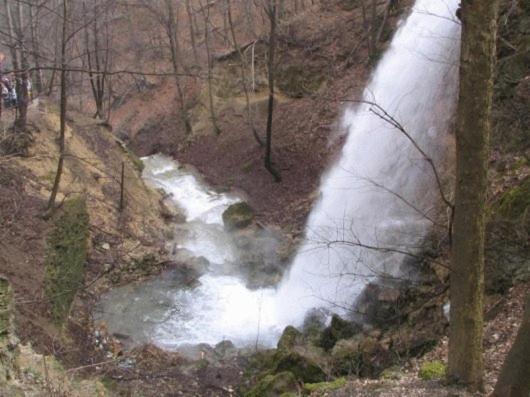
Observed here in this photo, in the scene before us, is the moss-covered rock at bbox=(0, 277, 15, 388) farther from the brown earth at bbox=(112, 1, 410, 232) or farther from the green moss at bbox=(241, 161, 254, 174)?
the green moss at bbox=(241, 161, 254, 174)

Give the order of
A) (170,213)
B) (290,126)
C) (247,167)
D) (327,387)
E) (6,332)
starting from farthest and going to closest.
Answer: (290,126), (247,167), (170,213), (327,387), (6,332)

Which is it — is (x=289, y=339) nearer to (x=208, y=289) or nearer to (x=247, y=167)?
(x=208, y=289)

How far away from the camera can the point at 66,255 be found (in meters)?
12.2

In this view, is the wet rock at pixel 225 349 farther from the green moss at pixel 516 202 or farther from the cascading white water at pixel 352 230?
the green moss at pixel 516 202

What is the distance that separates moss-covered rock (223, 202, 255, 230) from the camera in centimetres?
1730

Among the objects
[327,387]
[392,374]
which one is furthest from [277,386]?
[392,374]

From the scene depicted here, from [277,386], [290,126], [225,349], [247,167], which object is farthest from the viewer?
[290,126]

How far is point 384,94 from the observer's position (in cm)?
1655

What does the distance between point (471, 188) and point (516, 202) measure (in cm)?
421

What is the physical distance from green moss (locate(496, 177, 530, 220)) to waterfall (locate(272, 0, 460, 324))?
6.02ft

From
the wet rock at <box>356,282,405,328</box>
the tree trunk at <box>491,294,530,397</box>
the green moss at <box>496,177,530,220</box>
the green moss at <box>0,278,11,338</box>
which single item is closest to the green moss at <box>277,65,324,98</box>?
the wet rock at <box>356,282,405,328</box>

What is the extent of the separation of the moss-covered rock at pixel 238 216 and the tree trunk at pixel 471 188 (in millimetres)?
12747

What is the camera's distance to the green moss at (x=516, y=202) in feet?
25.5

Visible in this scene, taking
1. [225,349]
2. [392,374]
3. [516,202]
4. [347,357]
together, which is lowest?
[392,374]
